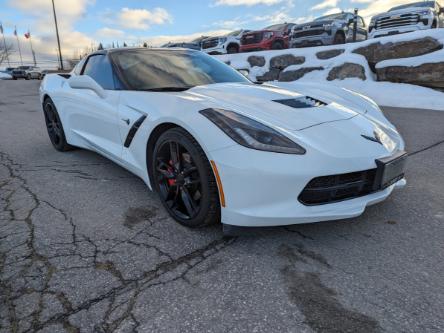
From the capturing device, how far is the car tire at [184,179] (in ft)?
7.13

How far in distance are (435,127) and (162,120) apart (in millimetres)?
4906

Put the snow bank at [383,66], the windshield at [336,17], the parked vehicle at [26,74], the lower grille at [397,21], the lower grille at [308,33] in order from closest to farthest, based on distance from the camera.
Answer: the snow bank at [383,66] < the lower grille at [397,21] < the lower grille at [308,33] < the windshield at [336,17] < the parked vehicle at [26,74]

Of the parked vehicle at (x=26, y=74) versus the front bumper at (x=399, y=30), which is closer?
the front bumper at (x=399, y=30)

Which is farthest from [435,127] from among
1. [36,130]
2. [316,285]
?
[36,130]

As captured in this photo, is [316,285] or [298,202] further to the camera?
[298,202]

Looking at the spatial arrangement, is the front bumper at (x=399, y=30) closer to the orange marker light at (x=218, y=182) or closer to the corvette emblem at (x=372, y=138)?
the corvette emblem at (x=372, y=138)

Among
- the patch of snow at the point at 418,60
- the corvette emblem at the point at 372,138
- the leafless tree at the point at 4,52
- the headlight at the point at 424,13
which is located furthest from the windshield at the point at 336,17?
the leafless tree at the point at 4,52

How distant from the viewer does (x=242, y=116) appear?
2.18m

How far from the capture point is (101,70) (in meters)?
3.49

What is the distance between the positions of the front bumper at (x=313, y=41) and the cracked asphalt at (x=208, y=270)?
37.3 feet

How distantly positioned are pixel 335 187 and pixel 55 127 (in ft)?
12.6

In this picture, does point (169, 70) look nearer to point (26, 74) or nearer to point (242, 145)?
point (242, 145)

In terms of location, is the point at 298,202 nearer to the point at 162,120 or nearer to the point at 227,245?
the point at 227,245

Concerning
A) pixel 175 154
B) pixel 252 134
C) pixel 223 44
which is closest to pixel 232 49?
pixel 223 44
